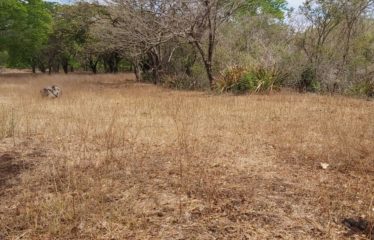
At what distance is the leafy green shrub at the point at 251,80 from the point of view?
Answer: 12.2 m

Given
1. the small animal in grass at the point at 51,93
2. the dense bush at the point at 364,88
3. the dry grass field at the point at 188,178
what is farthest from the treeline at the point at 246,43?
the dry grass field at the point at 188,178

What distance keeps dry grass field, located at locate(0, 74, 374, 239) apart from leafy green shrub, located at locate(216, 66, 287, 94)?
4.80m

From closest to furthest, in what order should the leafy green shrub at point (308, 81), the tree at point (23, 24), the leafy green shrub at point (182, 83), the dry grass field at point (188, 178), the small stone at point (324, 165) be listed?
the dry grass field at point (188, 178), the small stone at point (324, 165), the leafy green shrub at point (308, 81), the leafy green shrub at point (182, 83), the tree at point (23, 24)

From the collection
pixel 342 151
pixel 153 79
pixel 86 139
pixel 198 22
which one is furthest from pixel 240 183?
pixel 153 79

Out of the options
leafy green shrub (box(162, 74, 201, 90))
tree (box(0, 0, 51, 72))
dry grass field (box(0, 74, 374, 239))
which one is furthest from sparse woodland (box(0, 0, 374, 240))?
tree (box(0, 0, 51, 72))

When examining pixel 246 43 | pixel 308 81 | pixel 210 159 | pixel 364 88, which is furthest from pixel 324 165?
pixel 246 43

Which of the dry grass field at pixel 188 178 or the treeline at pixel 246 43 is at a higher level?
the treeline at pixel 246 43

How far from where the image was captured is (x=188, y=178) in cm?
397

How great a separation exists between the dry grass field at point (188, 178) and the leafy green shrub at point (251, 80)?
15.8 feet

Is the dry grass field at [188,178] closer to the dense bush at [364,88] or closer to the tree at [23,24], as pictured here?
the dense bush at [364,88]

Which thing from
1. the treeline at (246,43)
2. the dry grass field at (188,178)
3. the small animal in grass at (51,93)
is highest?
the treeline at (246,43)

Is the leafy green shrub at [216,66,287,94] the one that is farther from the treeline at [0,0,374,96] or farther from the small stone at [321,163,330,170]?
the small stone at [321,163,330,170]

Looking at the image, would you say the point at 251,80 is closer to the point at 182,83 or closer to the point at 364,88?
the point at 364,88

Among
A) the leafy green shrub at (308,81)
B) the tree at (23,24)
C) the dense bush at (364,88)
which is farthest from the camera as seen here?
the tree at (23,24)
